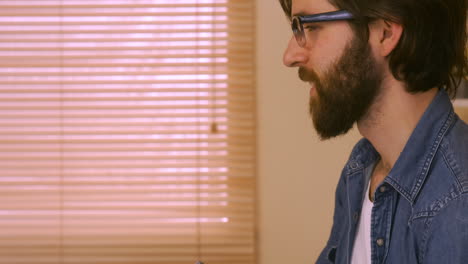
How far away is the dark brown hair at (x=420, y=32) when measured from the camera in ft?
4.27

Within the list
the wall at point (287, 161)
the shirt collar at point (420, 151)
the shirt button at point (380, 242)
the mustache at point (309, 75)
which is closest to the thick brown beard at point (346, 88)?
the mustache at point (309, 75)

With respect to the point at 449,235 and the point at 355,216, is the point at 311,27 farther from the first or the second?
the point at 449,235

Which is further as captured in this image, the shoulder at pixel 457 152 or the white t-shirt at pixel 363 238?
the white t-shirt at pixel 363 238

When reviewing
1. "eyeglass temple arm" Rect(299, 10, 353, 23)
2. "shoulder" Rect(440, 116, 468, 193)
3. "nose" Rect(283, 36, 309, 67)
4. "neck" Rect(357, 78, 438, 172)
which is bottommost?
"shoulder" Rect(440, 116, 468, 193)

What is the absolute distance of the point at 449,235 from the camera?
1093mm

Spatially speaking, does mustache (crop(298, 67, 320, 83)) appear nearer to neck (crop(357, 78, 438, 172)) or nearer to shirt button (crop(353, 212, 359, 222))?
neck (crop(357, 78, 438, 172))

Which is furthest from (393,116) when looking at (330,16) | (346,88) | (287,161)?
(287,161)

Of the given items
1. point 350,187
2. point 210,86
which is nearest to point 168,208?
point 210,86

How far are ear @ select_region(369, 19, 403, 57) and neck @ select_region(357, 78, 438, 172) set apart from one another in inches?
2.7

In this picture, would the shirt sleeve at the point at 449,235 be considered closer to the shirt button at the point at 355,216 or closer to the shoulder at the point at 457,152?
the shoulder at the point at 457,152

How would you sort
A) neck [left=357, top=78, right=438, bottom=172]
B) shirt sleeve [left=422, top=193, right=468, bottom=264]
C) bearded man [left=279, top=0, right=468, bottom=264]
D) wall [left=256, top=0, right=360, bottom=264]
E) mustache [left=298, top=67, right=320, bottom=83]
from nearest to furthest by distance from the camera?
shirt sleeve [left=422, top=193, right=468, bottom=264]
bearded man [left=279, top=0, right=468, bottom=264]
neck [left=357, top=78, right=438, bottom=172]
mustache [left=298, top=67, right=320, bottom=83]
wall [left=256, top=0, right=360, bottom=264]

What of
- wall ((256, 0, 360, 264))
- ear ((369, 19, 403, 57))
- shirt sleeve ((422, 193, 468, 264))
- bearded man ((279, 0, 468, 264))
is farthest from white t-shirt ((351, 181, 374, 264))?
wall ((256, 0, 360, 264))

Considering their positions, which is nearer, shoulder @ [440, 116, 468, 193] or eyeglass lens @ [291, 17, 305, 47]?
shoulder @ [440, 116, 468, 193]

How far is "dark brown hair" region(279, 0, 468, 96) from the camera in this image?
4.27ft
